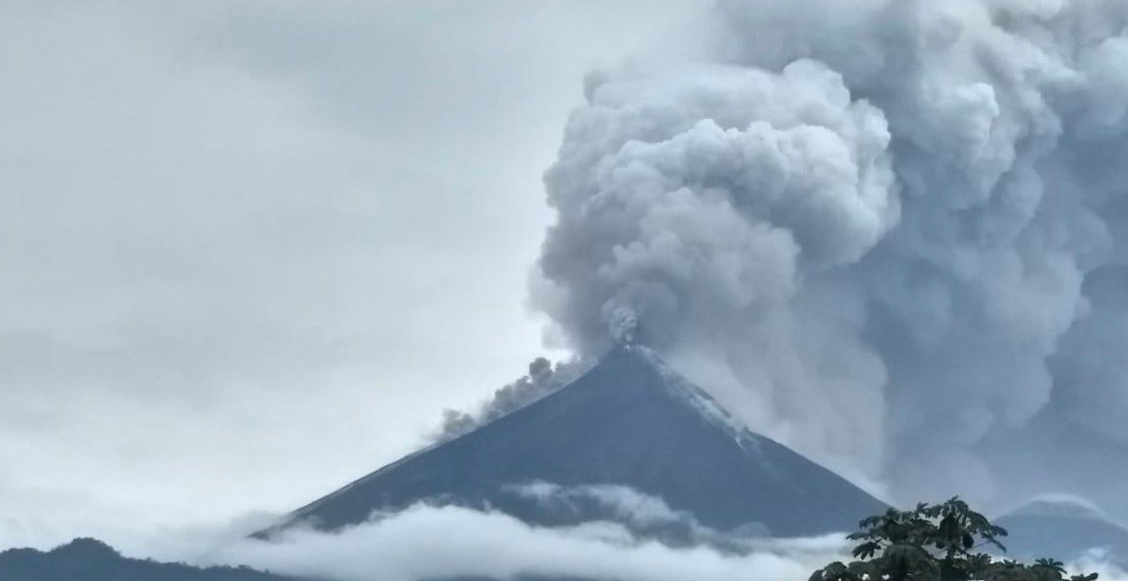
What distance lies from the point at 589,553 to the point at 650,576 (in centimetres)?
378

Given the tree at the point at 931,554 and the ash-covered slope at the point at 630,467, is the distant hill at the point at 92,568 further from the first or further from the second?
the tree at the point at 931,554

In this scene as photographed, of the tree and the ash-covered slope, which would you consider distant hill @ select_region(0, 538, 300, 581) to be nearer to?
the ash-covered slope

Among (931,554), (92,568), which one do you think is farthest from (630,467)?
(931,554)

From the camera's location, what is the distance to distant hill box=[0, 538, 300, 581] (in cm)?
9125

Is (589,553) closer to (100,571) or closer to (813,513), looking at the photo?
(813,513)

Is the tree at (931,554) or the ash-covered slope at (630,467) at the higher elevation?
the ash-covered slope at (630,467)

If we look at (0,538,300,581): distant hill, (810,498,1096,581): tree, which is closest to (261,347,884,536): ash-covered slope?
(0,538,300,581): distant hill

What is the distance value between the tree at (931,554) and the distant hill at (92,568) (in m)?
74.6

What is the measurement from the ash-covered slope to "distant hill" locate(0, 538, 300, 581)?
385cm

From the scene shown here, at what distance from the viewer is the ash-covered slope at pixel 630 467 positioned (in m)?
85.2

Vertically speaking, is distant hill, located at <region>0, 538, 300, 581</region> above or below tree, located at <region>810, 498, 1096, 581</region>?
above

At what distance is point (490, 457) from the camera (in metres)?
88.6

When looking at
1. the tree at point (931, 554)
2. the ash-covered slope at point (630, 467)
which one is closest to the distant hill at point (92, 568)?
the ash-covered slope at point (630, 467)

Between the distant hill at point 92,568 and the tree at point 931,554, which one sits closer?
the tree at point 931,554
